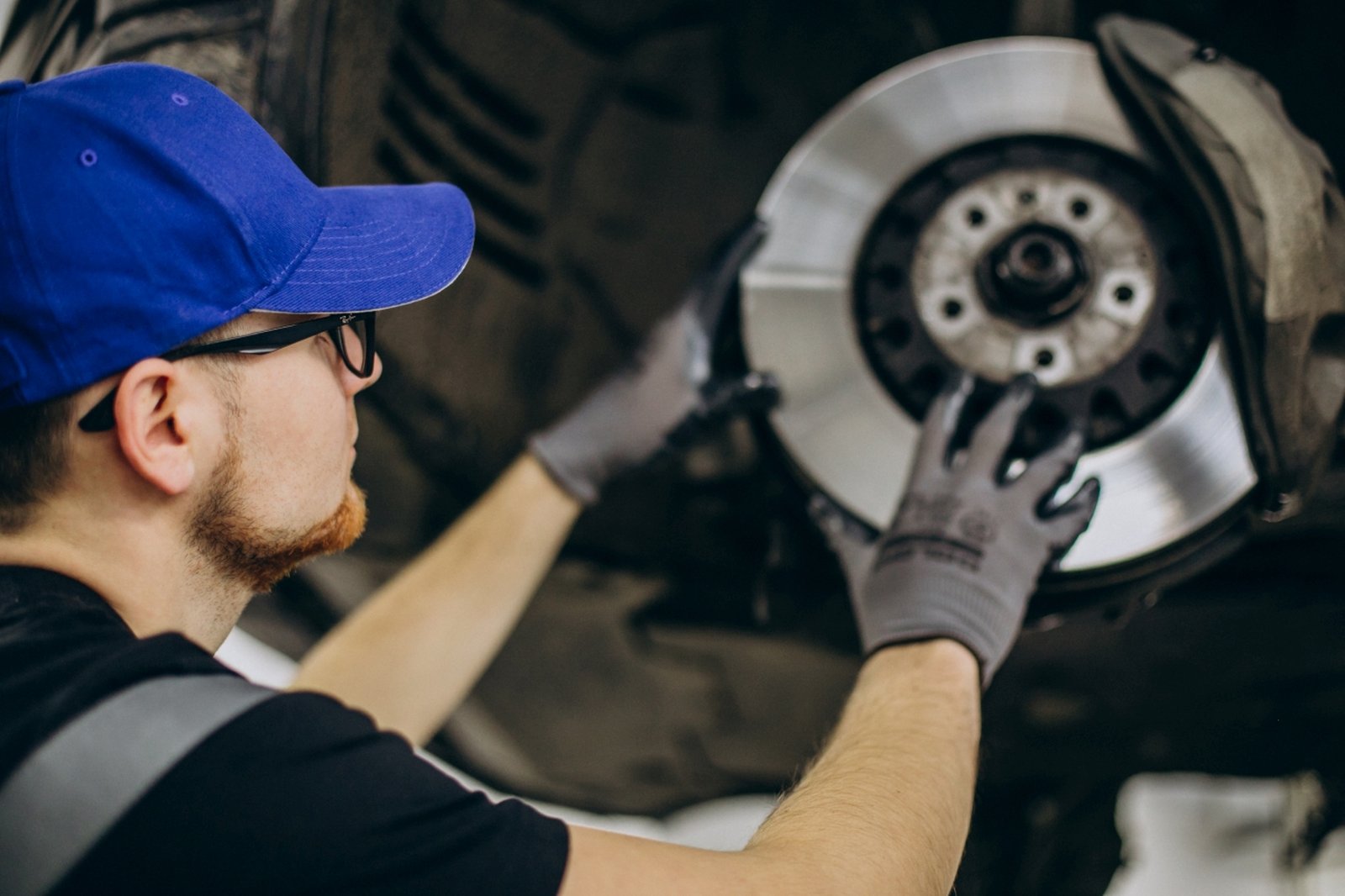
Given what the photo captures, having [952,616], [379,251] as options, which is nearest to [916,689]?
[952,616]

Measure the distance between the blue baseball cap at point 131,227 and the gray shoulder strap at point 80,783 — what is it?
0.53ft

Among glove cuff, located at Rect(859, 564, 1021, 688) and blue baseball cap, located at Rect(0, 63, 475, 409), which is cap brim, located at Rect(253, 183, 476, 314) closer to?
blue baseball cap, located at Rect(0, 63, 475, 409)

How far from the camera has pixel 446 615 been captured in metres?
0.80

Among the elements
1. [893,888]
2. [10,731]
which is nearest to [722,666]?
[893,888]

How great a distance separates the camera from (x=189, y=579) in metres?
0.52

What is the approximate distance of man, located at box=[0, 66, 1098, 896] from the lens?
1.31 feet

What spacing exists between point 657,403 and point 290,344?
33 cm

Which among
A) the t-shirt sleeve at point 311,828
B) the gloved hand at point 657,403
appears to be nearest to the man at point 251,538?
the t-shirt sleeve at point 311,828

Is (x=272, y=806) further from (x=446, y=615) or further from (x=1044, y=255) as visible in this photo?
(x=1044, y=255)

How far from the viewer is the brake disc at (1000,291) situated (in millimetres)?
689

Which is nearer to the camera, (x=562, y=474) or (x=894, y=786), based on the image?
(x=894, y=786)

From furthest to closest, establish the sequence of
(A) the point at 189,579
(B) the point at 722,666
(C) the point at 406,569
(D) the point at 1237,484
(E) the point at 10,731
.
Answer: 1. (B) the point at 722,666
2. (C) the point at 406,569
3. (D) the point at 1237,484
4. (A) the point at 189,579
5. (E) the point at 10,731

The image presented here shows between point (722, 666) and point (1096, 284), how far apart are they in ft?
1.54

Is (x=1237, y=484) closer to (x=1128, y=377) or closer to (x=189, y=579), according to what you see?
(x=1128, y=377)
